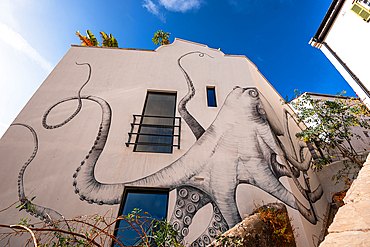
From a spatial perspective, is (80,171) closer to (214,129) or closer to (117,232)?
(117,232)

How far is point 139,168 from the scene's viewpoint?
527 centimetres

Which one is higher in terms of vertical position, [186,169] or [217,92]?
[217,92]

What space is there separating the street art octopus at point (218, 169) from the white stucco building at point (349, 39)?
11.4 ft

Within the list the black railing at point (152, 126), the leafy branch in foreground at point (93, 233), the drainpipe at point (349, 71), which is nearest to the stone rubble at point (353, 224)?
the leafy branch in foreground at point (93, 233)

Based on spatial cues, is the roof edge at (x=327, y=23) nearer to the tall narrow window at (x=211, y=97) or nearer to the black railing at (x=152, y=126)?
the tall narrow window at (x=211, y=97)

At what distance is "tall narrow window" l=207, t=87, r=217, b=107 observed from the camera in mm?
7126

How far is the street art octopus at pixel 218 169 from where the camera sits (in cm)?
471

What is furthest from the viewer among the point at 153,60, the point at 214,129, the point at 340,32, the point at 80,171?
the point at 153,60

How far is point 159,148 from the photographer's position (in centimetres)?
582

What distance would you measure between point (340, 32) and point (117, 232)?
1064cm

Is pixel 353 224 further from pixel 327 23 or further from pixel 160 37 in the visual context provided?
pixel 160 37

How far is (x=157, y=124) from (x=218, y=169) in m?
2.49

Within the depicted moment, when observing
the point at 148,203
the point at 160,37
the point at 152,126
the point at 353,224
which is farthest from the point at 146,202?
the point at 160,37

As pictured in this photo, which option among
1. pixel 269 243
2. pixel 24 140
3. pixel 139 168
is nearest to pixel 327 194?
pixel 269 243
